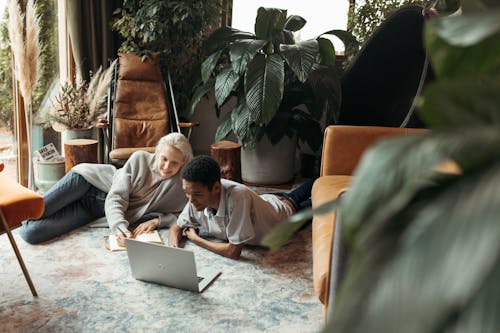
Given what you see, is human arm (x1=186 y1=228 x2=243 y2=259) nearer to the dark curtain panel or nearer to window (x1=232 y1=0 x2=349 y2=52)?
the dark curtain panel

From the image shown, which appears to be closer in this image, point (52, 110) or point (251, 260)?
point (251, 260)

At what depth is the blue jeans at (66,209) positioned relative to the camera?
2863mm

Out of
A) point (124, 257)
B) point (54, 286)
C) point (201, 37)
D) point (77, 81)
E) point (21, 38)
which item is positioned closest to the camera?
point (54, 286)

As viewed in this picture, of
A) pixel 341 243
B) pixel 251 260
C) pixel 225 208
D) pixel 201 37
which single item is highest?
pixel 201 37

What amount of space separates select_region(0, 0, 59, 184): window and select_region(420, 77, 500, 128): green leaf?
389cm

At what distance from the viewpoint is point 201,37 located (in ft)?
15.4

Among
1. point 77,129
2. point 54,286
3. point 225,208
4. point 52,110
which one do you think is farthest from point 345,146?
point 52,110

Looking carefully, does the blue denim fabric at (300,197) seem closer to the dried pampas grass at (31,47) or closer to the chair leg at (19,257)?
the chair leg at (19,257)

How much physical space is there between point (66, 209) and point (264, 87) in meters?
1.52

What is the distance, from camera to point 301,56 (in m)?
3.74

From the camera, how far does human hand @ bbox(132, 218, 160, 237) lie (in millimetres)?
2904

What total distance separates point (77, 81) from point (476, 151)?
425 cm

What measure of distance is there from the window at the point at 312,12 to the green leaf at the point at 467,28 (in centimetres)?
444

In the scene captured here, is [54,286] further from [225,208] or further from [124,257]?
[225,208]
